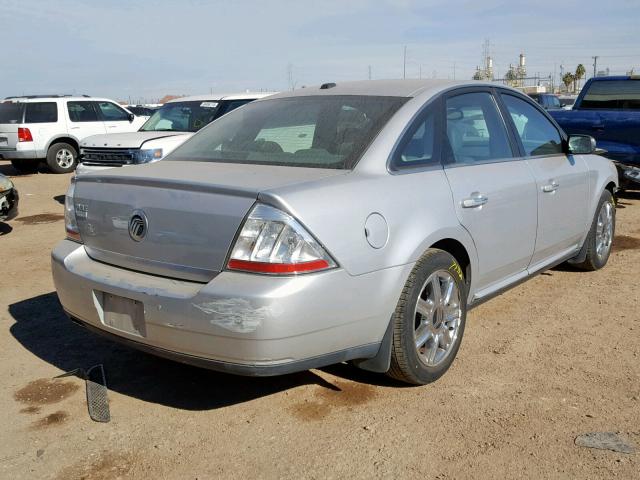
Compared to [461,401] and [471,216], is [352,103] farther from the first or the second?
[461,401]

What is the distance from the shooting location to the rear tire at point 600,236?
564 cm

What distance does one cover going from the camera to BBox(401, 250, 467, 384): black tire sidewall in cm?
335

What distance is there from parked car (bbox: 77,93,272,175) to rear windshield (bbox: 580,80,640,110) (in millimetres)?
5274

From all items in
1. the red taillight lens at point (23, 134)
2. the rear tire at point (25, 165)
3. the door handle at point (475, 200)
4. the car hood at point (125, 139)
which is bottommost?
the rear tire at point (25, 165)

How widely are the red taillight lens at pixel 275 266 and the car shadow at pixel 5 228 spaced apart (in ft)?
21.5

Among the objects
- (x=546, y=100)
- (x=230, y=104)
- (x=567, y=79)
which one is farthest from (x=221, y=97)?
(x=567, y=79)

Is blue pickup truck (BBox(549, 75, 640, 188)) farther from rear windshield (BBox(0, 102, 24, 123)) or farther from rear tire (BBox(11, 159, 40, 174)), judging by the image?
rear tire (BBox(11, 159, 40, 174))

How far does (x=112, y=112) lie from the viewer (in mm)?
16562

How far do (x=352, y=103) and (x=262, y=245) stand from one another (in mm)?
1344

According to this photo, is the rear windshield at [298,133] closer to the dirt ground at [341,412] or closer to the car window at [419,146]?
the car window at [419,146]

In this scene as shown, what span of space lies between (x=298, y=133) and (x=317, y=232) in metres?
1.14

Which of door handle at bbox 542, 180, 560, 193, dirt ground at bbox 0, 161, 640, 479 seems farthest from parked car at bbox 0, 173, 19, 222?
door handle at bbox 542, 180, 560, 193

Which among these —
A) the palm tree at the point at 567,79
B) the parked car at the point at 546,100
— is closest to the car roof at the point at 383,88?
the parked car at the point at 546,100

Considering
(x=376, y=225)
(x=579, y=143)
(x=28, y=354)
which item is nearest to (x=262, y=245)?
(x=376, y=225)
